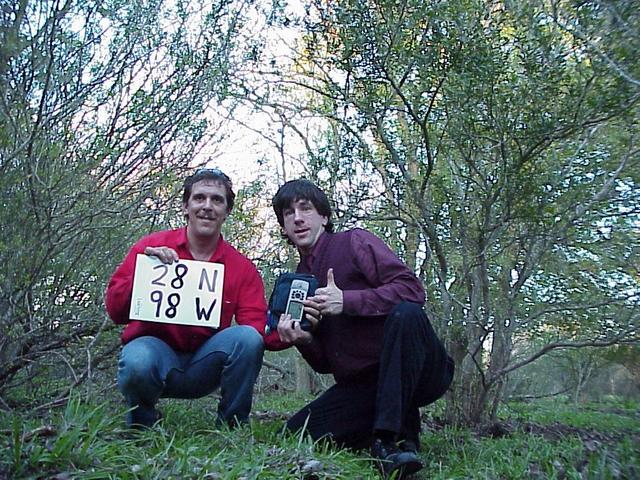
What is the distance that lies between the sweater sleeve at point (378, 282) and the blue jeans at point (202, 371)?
0.68 m

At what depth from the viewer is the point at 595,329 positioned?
17.6 ft

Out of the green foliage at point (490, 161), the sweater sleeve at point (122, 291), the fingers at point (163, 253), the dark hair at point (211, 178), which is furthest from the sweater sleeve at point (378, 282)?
the green foliage at point (490, 161)

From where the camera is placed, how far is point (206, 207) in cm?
387

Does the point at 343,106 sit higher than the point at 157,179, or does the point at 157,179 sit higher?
the point at 343,106

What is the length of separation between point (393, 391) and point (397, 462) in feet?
1.03

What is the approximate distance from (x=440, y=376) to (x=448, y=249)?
1.91 m

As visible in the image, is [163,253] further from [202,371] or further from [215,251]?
[202,371]

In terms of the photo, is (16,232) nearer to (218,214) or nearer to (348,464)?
(218,214)

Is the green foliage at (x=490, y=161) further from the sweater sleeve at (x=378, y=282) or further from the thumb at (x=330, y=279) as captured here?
the thumb at (x=330, y=279)

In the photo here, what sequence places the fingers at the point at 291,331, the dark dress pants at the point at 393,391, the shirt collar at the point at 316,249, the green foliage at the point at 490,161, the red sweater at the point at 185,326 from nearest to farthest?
1. the dark dress pants at the point at 393,391
2. the fingers at the point at 291,331
3. the shirt collar at the point at 316,249
4. the red sweater at the point at 185,326
5. the green foliage at the point at 490,161

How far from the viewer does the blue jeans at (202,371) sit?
3.61m

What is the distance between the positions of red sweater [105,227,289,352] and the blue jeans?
74mm

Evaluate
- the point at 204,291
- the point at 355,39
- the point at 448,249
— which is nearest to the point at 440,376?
the point at 204,291

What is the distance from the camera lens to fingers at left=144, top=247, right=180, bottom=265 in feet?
12.5
